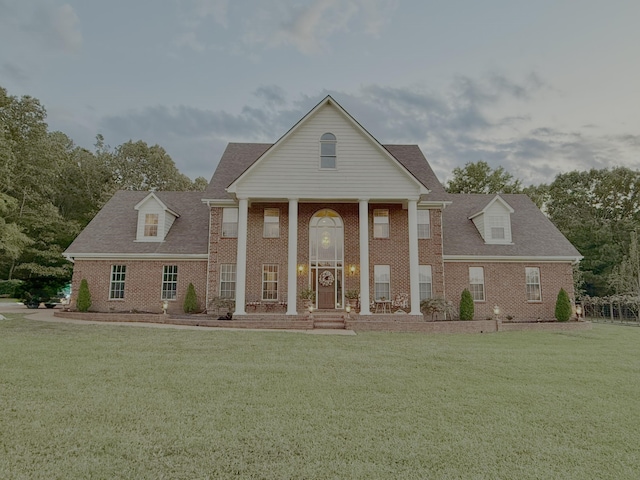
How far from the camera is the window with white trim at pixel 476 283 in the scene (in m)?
20.0

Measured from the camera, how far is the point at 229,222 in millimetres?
19672

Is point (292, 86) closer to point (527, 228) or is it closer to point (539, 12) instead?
point (539, 12)

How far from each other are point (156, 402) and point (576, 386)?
23.4 ft

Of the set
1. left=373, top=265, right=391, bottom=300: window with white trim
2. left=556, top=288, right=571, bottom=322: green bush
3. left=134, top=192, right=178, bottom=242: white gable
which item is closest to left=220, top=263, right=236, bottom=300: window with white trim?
left=134, top=192, right=178, bottom=242: white gable

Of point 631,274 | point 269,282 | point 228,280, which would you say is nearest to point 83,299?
point 228,280

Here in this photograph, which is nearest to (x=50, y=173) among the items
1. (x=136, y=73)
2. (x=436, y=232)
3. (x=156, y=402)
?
(x=136, y=73)

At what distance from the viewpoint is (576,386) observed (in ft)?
22.6

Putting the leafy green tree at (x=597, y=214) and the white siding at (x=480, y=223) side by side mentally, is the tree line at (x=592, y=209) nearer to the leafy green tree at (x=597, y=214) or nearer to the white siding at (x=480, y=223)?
the leafy green tree at (x=597, y=214)

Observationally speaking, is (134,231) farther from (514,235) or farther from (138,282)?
(514,235)

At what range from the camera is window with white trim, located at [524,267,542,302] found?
20047mm

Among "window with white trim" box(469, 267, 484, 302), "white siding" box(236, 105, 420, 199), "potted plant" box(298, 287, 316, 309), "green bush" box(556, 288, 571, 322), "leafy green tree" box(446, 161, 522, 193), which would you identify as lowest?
"green bush" box(556, 288, 571, 322)

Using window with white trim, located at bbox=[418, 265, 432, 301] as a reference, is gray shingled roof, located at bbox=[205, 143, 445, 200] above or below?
above

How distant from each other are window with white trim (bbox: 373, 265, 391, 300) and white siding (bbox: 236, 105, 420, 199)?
154 inches

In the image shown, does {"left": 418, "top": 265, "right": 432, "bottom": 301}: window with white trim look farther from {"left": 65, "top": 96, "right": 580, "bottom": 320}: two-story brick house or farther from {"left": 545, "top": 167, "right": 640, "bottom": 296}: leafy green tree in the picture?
{"left": 545, "top": 167, "right": 640, "bottom": 296}: leafy green tree
